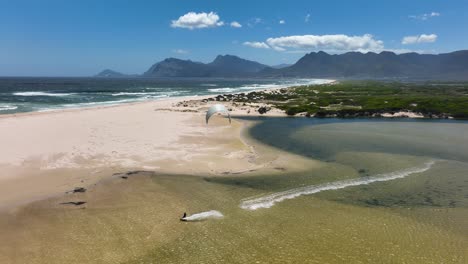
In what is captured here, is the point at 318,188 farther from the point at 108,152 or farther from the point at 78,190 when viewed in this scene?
the point at 108,152

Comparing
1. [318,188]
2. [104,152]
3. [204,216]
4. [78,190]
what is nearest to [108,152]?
[104,152]

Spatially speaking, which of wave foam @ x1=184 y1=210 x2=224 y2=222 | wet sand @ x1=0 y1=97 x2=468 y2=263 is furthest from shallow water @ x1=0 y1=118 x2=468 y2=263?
wave foam @ x1=184 y1=210 x2=224 y2=222

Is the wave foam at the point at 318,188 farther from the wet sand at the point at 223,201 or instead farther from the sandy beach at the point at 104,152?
the sandy beach at the point at 104,152

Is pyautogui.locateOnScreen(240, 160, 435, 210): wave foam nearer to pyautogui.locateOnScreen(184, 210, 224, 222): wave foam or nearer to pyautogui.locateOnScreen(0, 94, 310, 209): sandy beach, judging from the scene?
pyautogui.locateOnScreen(184, 210, 224, 222): wave foam

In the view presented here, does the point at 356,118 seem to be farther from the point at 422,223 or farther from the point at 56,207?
the point at 56,207

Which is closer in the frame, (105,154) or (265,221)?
(265,221)

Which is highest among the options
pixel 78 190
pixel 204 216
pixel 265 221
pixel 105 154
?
pixel 105 154
